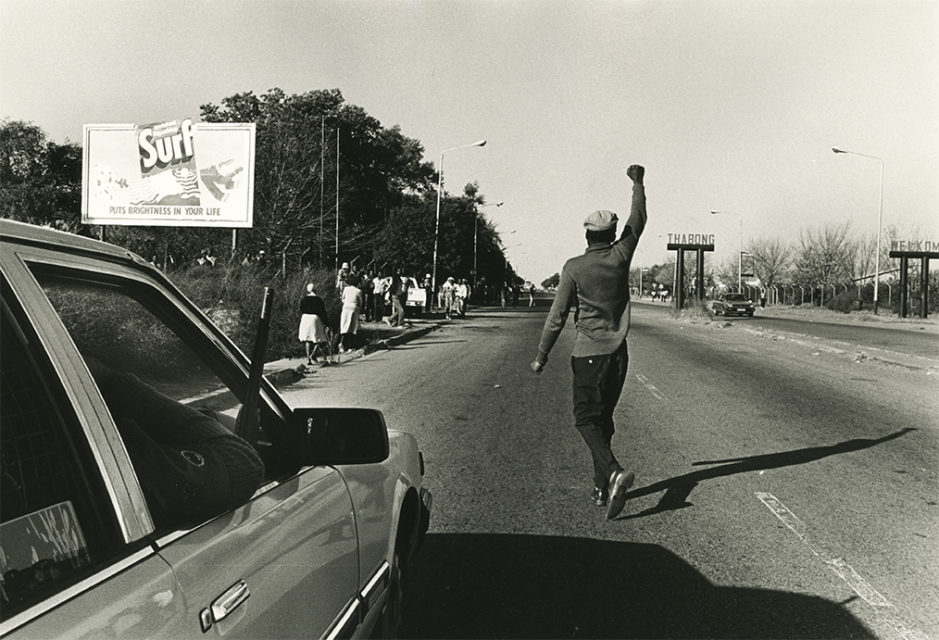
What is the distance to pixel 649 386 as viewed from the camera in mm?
12648

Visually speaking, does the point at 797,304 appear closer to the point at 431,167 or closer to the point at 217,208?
the point at 431,167

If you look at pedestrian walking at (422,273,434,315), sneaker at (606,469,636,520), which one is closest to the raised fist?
sneaker at (606,469,636,520)

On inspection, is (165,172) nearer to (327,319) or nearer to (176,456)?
(327,319)

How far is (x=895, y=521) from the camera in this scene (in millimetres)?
5387

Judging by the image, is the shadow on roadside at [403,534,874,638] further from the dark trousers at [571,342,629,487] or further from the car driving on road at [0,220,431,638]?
the car driving on road at [0,220,431,638]

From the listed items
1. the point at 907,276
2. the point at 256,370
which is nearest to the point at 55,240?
the point at 256,370

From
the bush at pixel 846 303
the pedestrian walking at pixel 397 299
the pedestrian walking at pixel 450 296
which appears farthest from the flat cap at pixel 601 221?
the bush at pixel 846 303

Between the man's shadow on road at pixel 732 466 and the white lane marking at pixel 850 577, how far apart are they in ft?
2.02

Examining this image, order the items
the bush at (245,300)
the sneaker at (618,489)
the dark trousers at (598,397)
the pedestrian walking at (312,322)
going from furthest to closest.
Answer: the bush at (245,300)
the pedestrian walking at (312,322)
the dark trousers at (598,397)
the sneaker at (618,489)

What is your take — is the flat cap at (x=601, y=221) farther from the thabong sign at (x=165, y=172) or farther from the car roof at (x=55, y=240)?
the thabong sign at (x=165, y=172)

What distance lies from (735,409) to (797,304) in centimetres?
6762

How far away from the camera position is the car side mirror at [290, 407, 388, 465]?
8.12 feet

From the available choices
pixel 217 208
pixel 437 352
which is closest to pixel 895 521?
pixel 437 352

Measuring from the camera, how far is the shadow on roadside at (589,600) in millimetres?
3646
